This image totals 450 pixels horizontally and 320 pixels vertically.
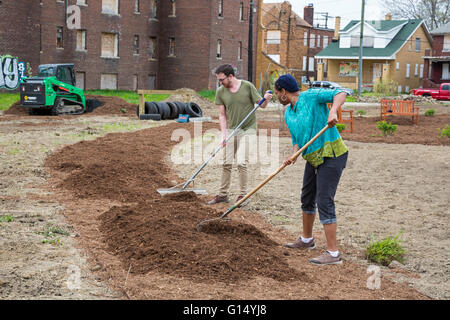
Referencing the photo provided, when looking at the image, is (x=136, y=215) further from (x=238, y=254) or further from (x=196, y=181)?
(x=196, y=181)

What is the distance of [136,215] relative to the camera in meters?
6.93

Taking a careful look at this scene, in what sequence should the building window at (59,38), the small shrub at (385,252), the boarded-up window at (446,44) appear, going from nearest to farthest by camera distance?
the small shrub at (385,252), the building window at (59,38), the boarded-up window at (446,44)

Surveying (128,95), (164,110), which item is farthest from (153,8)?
(164,110)

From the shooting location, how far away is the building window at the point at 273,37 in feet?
232

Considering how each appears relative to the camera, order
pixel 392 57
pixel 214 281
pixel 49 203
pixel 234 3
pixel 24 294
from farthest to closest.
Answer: pixel 392 57 → pixel 234 3 → pixel 49 203 → pixel 214 281 → pixel 24 294

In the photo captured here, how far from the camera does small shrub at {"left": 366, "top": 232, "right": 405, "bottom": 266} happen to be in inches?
236

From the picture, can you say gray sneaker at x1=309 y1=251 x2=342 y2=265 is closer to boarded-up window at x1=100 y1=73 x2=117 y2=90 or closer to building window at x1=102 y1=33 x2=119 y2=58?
building window at x1=102 y1=33 x2=119 y2=58

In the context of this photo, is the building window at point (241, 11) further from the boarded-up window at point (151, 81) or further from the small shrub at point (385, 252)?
the small shrub at point (385, 252)

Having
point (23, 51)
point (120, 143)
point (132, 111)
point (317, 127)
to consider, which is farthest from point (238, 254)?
point (23, 51)

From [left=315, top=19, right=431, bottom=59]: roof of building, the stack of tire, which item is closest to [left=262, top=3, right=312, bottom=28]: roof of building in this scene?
[left=315, top=19, right=431, bottom=59]: roof of building

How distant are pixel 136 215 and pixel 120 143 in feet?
26.9

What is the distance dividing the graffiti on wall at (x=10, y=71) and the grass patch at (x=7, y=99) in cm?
98

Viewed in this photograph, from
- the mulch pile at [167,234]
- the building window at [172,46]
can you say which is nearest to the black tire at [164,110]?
the mulch pile at [167,234]

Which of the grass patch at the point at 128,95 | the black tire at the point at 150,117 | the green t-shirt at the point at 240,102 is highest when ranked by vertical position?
the green t-shirt at the point at 240,102
